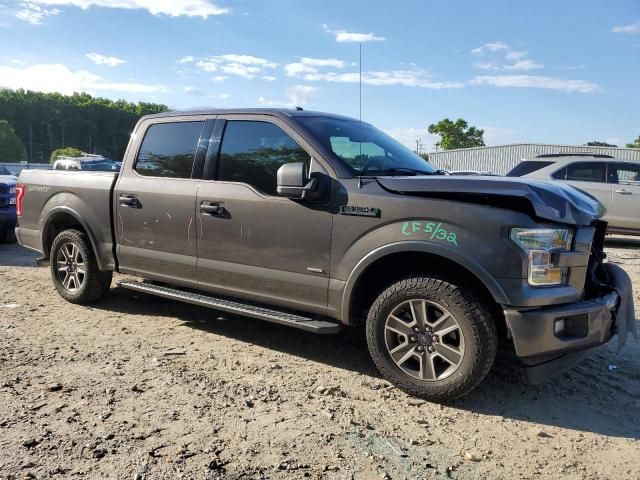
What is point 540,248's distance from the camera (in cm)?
325

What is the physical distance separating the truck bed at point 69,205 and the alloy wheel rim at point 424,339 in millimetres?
2997

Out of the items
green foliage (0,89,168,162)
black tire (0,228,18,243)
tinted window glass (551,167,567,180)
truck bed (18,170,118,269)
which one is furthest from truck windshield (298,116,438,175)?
green foliage (0,89,168,162)

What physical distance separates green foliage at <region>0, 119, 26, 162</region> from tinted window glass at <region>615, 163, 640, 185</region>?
7592cm

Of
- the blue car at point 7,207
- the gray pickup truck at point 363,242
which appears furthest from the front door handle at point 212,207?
the blue car at point 7,207

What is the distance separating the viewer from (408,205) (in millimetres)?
3561

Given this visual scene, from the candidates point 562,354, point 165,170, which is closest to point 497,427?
point 562,354

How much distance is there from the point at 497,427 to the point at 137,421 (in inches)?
84.1

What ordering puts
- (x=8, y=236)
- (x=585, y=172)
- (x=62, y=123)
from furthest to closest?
(x=62, y=123), (x=585, y=172), (x=8, y=236)

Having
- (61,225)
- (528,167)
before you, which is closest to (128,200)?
(61,225)

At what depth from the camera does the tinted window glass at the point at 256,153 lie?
4.22 metres

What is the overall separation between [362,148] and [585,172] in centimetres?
802

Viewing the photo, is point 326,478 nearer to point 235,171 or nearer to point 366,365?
point 366,365

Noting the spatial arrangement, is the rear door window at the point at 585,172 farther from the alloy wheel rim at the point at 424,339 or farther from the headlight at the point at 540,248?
the alloy wheel rim at the point at 424,339

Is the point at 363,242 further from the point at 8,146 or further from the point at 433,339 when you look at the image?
the point at 8,146
